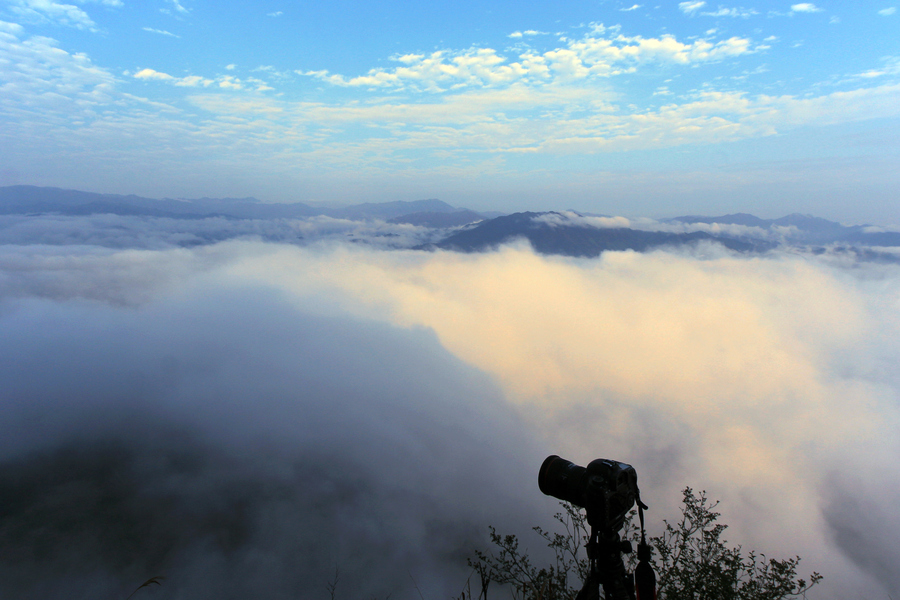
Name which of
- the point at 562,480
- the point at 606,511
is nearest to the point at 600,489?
the point at 606,511

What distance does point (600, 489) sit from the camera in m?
3.68

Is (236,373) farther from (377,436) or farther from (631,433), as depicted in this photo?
(631,433)

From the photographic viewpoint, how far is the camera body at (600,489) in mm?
3691

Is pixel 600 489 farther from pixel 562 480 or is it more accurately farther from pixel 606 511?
pixel 562 480

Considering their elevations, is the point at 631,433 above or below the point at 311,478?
above

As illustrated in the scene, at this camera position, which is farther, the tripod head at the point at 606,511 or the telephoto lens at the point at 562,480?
the telephoto lens at the point at 562,480

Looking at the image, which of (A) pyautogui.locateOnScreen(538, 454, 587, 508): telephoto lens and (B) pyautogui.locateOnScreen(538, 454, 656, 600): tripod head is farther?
(A) pyautogui.locateOnScreen(538, 454, 587, 508): telephoto lens

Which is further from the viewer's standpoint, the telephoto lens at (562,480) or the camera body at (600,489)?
the telephoto lens at (562,480)

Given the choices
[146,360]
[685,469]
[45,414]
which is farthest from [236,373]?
[685,469]

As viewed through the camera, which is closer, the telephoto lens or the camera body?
the camera body

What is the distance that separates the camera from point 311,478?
118625mm

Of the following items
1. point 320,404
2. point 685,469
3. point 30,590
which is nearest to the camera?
point 30,590

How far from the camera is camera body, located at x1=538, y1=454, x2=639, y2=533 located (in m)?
3.69

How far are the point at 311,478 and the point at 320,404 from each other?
4082cm
